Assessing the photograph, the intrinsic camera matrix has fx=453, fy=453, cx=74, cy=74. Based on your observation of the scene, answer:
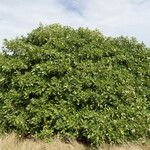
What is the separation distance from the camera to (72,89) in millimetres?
10281

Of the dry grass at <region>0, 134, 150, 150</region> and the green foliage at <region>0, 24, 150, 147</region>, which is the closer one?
the dry grass at <region>0, 134, 150, 150</region>

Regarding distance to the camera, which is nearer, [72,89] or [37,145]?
[37,145]

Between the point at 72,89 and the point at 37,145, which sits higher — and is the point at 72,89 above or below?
above

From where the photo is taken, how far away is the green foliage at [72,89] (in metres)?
10.2

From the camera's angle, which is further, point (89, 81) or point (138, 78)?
point (138, 78)

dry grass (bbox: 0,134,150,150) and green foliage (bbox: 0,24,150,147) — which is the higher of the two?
green foliage (bbox: 0,24,150,147)

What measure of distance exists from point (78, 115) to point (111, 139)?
961 mm

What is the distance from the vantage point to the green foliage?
33.4ft

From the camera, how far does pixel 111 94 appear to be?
1049cm

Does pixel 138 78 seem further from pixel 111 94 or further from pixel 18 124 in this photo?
pixel 18 124

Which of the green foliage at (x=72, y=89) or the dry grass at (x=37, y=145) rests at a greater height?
the green foliage at (x=72, y=89)

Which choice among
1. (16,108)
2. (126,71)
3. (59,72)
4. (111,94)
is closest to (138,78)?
(126,71)

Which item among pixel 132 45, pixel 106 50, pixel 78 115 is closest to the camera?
pixel 78 115

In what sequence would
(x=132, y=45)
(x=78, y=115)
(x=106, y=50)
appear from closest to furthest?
(x=78, y=115) → (x=106, y=50) → (x=132, y=45)
